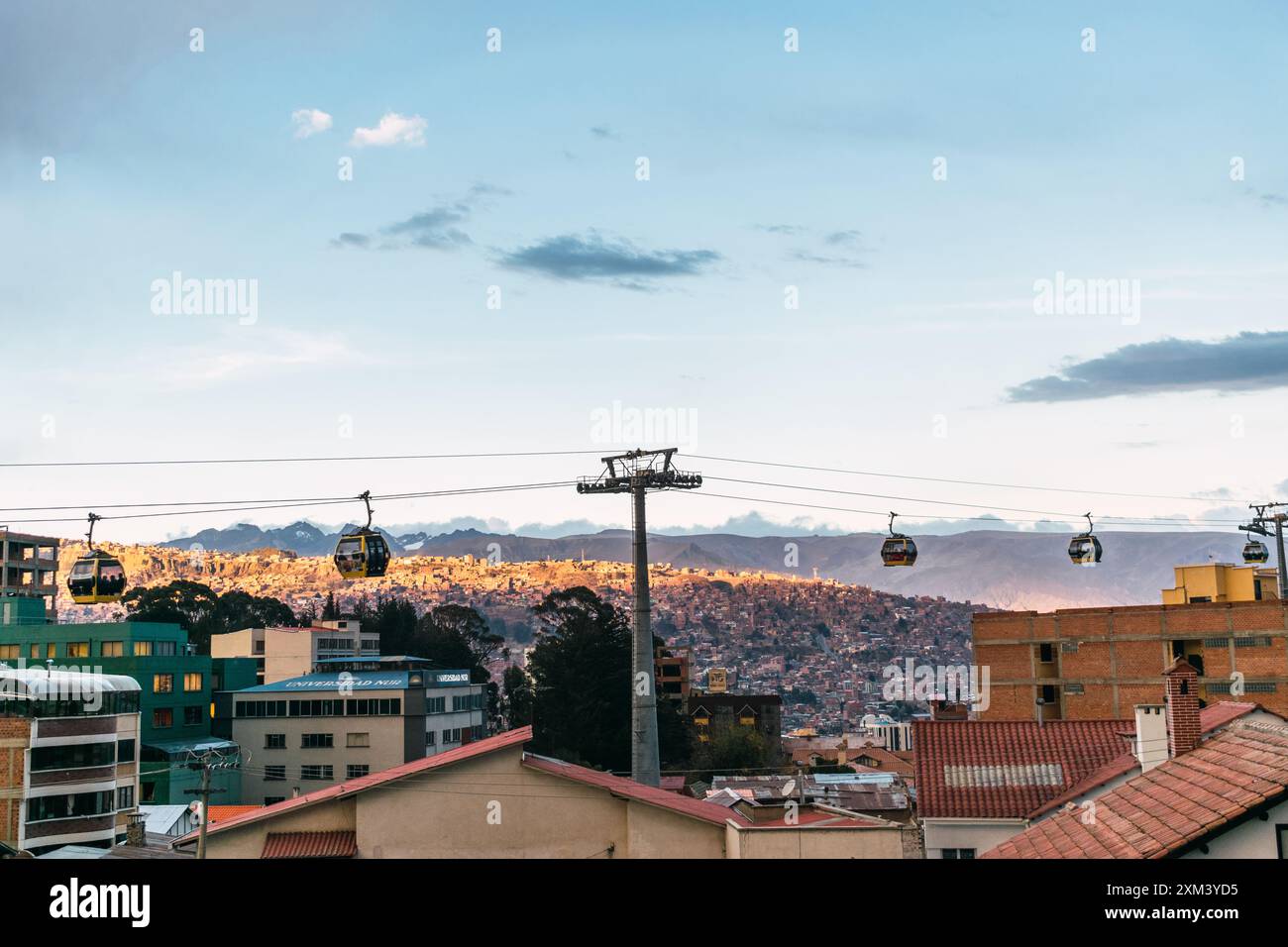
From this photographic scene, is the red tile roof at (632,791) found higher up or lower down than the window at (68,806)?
higher up

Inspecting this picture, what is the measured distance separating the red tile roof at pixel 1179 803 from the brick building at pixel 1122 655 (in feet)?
200

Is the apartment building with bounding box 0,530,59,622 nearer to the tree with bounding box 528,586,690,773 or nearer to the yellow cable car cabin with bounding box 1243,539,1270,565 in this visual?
the tree with bounding box 528,586,690,773

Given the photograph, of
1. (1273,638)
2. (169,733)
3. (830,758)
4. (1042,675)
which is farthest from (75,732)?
(830,758)

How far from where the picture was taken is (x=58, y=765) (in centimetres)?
5912

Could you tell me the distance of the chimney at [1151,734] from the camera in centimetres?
3047

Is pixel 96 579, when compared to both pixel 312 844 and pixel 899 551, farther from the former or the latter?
pixel 899 551

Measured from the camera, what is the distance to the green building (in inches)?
3393

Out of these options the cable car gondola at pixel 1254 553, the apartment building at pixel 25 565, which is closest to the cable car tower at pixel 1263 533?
the cable car gondola at pixel 1254 553

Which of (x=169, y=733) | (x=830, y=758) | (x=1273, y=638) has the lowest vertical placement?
(x=830, y=758)

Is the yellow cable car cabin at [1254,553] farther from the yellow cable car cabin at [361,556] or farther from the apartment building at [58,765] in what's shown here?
the apartment building at [58,765]

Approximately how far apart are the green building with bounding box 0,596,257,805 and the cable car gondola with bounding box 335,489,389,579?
172ft
